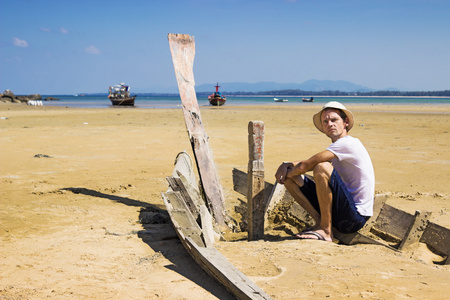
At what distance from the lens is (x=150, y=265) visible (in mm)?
3918

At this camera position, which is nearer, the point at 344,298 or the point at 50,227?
the point at 344,298

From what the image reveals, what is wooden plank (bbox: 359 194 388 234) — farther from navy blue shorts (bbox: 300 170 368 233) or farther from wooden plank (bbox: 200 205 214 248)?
wooden plank (bbox: 200 205 214 248)

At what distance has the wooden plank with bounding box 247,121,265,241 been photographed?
458 cm

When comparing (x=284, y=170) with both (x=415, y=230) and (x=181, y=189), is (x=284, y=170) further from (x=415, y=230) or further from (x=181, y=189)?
(x=415, y=230)

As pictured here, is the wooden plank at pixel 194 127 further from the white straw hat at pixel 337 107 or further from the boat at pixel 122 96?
the boat at pixel 122 96

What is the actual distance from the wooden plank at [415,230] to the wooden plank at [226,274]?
1.92m

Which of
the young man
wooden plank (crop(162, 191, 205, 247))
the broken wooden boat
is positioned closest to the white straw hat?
the young man

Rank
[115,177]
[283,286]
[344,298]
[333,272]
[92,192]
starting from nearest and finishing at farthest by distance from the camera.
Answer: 1. [344,298]
2. [283,286]
3. [333,272]
4. [92,192]
5. [115,177]

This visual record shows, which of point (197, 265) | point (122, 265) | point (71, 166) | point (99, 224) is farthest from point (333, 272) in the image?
point (71, 166)

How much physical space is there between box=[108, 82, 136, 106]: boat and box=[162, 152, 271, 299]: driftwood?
4308 cm

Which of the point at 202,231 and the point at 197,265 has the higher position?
the point at 202,231

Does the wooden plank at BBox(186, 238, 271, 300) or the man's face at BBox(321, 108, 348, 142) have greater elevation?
the man's face at BBox(321, 108, 348, 142)

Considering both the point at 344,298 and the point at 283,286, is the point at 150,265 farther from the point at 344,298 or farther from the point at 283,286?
the point at 344,298

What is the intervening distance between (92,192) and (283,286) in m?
4.33
